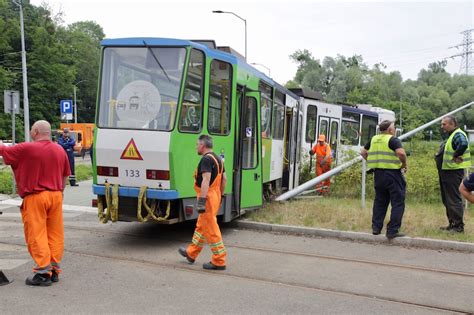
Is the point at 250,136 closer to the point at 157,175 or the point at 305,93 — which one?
the point at 157,175

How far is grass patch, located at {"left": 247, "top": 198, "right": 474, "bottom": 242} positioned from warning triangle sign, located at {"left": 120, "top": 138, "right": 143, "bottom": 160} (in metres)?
3.13

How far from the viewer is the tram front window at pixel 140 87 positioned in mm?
7020

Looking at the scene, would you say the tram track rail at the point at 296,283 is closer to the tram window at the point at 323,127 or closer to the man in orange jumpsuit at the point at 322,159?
the man in orange jumpsuit at the point at 322,159

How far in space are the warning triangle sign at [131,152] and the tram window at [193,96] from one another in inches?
27.5

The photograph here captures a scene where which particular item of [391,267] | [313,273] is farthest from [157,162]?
[391,267]

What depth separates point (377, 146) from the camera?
7926mm

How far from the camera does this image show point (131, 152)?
6.96 metres

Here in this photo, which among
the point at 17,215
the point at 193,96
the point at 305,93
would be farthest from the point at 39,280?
the point at 305,93

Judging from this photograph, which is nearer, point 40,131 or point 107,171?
point 40,131

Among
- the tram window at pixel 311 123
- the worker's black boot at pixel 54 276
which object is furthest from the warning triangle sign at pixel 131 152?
the tram window at pixel 311 123

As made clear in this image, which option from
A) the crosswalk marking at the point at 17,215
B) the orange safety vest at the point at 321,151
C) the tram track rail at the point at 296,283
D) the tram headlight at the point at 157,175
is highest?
the orange safety vest at the point at 321,151

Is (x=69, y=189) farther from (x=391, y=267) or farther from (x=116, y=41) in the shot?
(x=391, y=267)

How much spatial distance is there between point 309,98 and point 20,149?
11.9m

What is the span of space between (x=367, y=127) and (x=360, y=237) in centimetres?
1454
